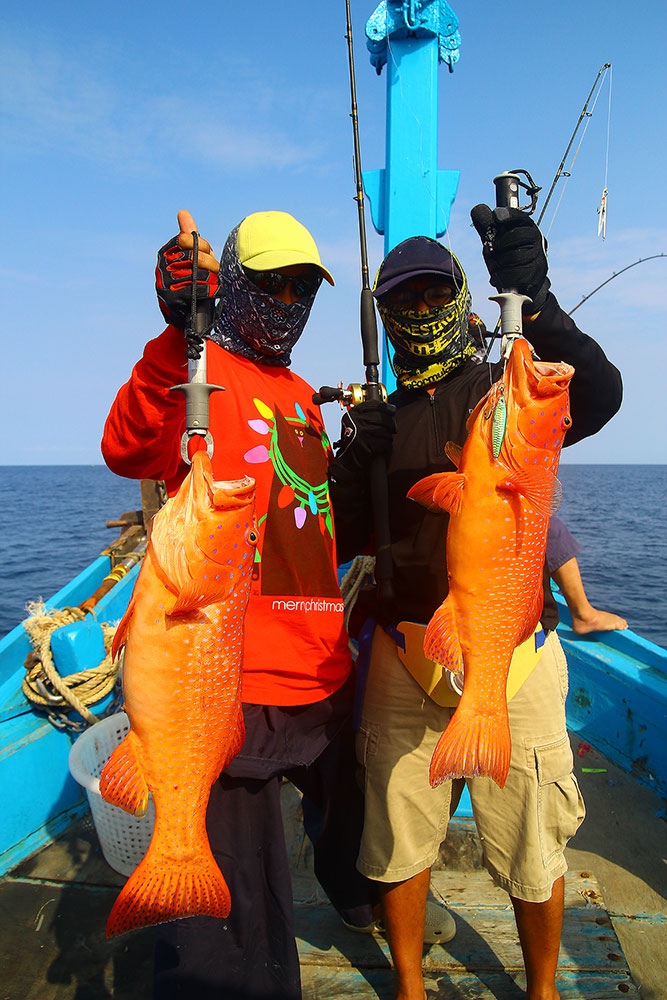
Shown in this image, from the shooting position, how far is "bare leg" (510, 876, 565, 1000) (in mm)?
2588

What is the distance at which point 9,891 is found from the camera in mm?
3492

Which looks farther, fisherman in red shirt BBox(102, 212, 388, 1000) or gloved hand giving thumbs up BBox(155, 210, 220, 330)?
fisherman in red shirt BBox(102, 212, 388, 1000)

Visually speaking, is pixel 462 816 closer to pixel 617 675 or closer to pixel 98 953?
pixel 617 675

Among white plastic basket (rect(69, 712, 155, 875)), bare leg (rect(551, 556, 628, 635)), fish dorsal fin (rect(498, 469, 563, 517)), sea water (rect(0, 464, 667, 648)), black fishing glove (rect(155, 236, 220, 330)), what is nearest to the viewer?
black fishing glove (rect(155, 236, 220, 330))

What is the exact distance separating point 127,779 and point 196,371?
133cm

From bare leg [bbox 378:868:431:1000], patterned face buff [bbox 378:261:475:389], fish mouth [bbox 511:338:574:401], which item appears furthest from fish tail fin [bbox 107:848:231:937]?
patterned face buff [bbox 378:261:475:389]

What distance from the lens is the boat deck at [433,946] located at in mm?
2861

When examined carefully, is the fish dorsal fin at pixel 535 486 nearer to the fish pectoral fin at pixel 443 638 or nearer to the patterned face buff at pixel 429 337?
the fish pectoral fin at pixel 443 638

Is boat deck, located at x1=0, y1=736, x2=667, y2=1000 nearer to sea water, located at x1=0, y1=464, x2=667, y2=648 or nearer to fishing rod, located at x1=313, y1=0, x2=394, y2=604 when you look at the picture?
fishing rod, located at x1=313, y1=0, x2=394, y2=604

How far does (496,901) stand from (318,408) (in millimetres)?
2824

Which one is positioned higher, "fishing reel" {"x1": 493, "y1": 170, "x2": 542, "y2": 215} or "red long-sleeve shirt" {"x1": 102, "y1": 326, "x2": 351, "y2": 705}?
"fishing reel" {"x1": 493, "y1": 170, "x2": 542, "y2": 215}

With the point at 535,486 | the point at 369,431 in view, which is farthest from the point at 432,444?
the point at 535,486

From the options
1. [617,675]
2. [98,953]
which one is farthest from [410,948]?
[617,675]

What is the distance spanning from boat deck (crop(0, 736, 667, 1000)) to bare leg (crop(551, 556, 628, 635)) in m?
1.70
